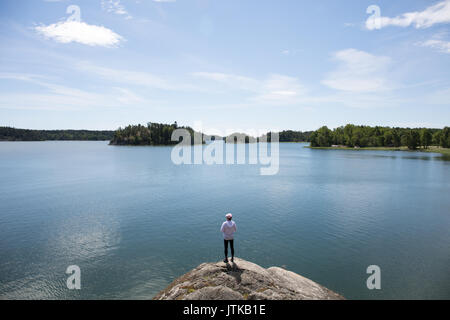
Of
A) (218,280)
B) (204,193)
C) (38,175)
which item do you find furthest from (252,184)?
(38,175)

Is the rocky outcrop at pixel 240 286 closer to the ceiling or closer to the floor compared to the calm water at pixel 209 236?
closer to the ceiling

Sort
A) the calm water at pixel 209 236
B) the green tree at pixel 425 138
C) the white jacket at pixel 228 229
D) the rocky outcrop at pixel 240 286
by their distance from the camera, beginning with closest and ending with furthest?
1. the rocky outcrop at pixel 240 286
2. the white jacket at pixel 228 229
3. the calm water at pixel 209 236
4. the green tree at pixel 425 138

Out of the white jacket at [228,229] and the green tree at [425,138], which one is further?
the green tree at [425,138]

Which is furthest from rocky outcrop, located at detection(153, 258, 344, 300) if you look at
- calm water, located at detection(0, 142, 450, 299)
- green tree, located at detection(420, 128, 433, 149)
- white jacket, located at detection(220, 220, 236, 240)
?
green tree, located at detection(420, 128, 433, 149)

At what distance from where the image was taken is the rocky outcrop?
557 inches

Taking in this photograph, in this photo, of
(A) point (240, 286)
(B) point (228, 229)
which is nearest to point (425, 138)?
(B) point (228, 229)

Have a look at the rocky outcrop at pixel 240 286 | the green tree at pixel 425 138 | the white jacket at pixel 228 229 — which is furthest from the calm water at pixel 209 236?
the green tree at pixel 425 138

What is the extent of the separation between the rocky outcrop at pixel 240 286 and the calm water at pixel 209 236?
17.0ft

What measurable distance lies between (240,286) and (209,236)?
16.0m

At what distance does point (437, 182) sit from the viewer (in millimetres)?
66750

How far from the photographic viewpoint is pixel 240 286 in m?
14.7

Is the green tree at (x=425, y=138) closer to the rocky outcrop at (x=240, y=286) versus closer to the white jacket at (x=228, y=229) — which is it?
the rocky outcrop at (x=240, y=286)

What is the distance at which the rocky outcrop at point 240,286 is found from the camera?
1414 centimetres
